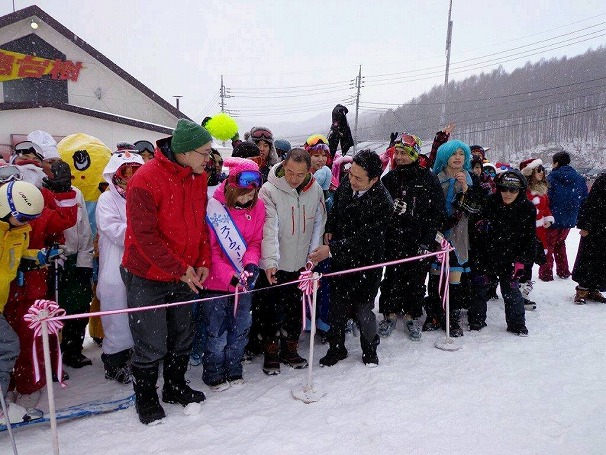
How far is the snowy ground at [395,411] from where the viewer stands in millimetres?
2734

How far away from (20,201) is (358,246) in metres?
2.67

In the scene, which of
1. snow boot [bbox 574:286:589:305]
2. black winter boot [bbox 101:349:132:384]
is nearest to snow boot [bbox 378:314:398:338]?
black winter boot [bbox 101:349:132:384]

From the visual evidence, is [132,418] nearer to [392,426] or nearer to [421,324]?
[392,426]

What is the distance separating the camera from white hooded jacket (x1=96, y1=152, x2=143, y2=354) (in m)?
3.54

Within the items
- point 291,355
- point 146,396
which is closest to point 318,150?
point 291,355

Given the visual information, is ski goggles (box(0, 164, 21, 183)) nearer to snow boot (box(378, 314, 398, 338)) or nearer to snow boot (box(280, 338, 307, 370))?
snow boot (box(280, 338, 307, 370))

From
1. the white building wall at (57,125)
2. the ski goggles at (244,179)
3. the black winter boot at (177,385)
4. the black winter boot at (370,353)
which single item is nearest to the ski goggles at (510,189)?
the black winter boot at (370,353)

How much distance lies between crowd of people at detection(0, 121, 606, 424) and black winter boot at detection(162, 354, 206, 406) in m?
0.01

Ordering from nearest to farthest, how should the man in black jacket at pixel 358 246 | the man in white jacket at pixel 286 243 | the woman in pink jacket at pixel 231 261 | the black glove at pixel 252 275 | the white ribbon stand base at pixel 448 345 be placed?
the woman in pink jacket at pixel 231 261
the black glove at pixel 252 275
the man in white jacket at pixel 286 243
the man in black jacket at pixel 358 246
the white ribbon stand base at pixel 448 345

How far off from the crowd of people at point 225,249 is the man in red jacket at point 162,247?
0.04 ft

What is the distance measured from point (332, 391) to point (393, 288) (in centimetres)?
161

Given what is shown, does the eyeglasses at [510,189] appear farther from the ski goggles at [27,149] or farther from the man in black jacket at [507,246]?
the ski goggles at [27,149]

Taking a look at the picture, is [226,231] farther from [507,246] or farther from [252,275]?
[507,246]

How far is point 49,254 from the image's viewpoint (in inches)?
133
